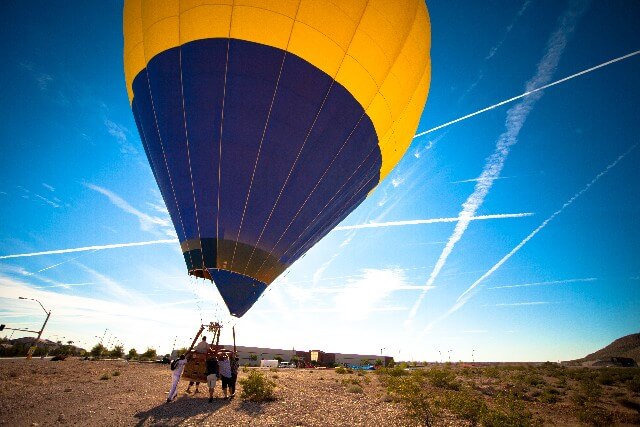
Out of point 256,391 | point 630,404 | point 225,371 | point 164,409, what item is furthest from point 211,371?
point 630,404

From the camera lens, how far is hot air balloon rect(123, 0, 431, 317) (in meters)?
7.48

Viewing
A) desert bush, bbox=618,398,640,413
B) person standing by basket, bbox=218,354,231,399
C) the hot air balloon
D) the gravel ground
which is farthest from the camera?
desert bush, bbox=618,398,640,413

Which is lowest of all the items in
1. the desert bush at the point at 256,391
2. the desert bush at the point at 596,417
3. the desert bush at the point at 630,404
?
the desert bush at the point at 596,417

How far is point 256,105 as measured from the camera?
308 inches

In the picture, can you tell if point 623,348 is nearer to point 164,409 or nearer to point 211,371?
point 211,371

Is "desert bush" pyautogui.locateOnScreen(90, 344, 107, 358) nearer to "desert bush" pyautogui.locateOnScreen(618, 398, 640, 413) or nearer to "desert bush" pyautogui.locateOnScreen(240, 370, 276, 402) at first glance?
"desert bush" pyautogui.locateOnScreen(240, 370, 276, 402)

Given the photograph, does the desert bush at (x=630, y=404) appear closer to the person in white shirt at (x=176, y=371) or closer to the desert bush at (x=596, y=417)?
the desert bush at (x=596, y=417)

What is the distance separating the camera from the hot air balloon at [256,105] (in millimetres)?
7480

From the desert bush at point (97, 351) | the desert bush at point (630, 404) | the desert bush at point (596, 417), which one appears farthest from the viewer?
the desert bush at point (97, 351)

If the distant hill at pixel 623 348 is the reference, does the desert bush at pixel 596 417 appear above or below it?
below

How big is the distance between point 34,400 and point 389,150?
12.6 m

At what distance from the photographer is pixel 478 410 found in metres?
8.92

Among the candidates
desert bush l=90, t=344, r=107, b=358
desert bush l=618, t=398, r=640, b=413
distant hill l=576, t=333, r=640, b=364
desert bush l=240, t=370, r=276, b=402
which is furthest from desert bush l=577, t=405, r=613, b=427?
distant hill l=576, t=333, r=640, b=364

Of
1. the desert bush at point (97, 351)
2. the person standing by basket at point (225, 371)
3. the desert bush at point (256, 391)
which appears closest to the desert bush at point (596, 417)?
the desert bush at point (256, 391)
